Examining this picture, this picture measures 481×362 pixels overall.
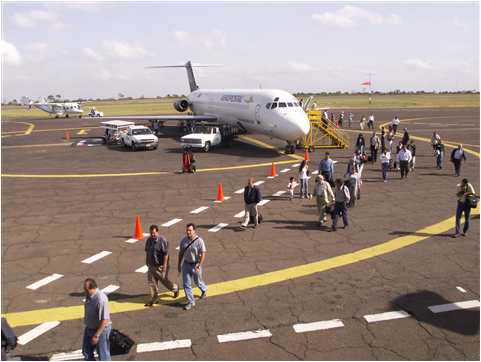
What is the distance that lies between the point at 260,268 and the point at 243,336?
3.01 meters

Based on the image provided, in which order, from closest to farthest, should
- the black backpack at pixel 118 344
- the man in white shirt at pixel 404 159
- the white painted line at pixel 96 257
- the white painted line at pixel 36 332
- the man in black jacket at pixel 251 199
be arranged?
the black backpack at pixel 118 344 → the white painted line at pixel 36 332 → the white painted line at pixel 96 257 → the man in black jacket at pixel 251 199 → the man in white shirt at pixel 404 159

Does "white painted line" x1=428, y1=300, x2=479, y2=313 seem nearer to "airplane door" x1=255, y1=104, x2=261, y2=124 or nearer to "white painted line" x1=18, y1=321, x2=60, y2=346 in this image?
"white painted line" x1=18, y1=321, x2=60, y2=346

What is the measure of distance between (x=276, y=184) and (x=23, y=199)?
10.4 meters

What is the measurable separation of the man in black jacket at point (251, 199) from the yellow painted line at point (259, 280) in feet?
10.2

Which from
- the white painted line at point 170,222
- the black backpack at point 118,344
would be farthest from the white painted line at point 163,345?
the white painted line at point 170,222

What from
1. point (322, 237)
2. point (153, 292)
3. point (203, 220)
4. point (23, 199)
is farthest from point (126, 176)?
point (153, 292)

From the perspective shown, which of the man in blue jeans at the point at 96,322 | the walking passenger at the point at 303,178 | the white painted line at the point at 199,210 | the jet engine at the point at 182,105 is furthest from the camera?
the jet engine at the point at 182,105

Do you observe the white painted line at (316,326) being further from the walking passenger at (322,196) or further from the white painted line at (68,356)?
the walking passenger at (322,196)

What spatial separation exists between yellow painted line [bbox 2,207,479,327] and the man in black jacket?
10.2 ft

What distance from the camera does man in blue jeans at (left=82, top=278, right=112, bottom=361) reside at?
6.26m

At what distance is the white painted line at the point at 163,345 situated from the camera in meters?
7.12

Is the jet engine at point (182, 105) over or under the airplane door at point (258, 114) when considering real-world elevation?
over

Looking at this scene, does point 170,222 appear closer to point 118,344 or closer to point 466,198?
point 118,344

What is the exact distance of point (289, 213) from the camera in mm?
15094
